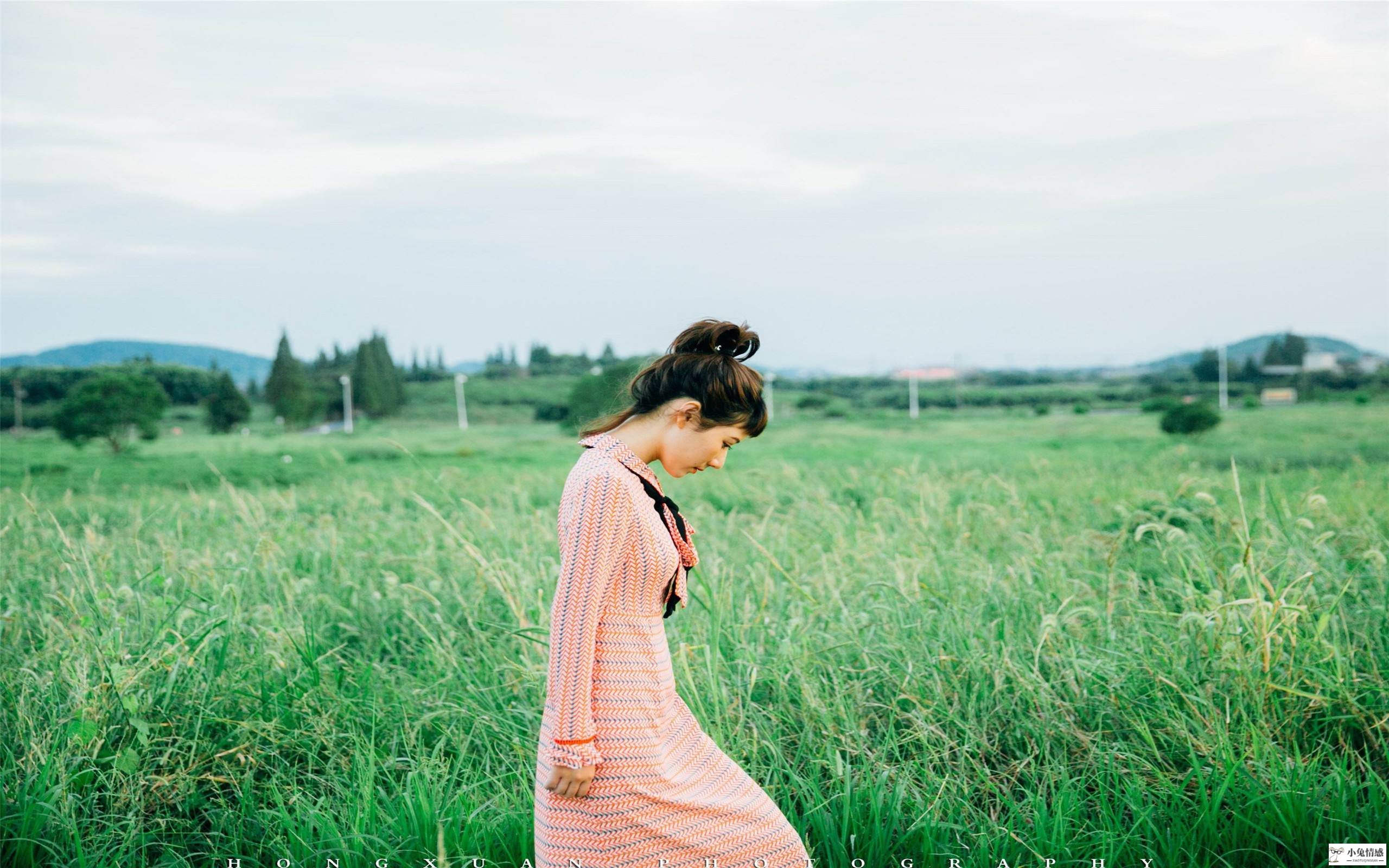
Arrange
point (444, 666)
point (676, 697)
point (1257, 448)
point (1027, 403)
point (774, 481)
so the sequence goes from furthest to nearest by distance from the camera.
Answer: point (1027, 403), point (1257, 448), point (774, 481), point (444, 666), point (676, 697)

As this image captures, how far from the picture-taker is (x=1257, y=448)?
1380cm

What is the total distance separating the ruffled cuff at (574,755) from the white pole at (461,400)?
105ft

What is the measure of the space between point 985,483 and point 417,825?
5.69 metres

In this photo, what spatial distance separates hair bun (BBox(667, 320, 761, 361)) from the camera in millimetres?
1874

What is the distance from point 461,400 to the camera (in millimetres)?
34219

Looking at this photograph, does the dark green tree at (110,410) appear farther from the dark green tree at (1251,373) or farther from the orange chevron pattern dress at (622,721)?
the dark green tree at (1251,373)

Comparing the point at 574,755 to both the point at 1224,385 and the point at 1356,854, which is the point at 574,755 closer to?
the point at 1356,854

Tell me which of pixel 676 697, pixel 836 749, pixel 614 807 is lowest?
pixel 836 749

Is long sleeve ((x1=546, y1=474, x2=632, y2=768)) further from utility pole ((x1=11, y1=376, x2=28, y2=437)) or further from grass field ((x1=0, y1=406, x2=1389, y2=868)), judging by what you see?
utility pole ((x1=11, y1=376, x2=28, y2=437))

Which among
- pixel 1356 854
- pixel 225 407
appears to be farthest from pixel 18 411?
pixel 1356 854

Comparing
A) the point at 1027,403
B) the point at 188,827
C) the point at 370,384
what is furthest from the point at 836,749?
→ the point at 1027,403

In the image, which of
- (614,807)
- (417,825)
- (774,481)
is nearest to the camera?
(614,807)

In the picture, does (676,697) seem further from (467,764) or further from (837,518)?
(837,518)

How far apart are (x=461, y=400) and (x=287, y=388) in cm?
865
